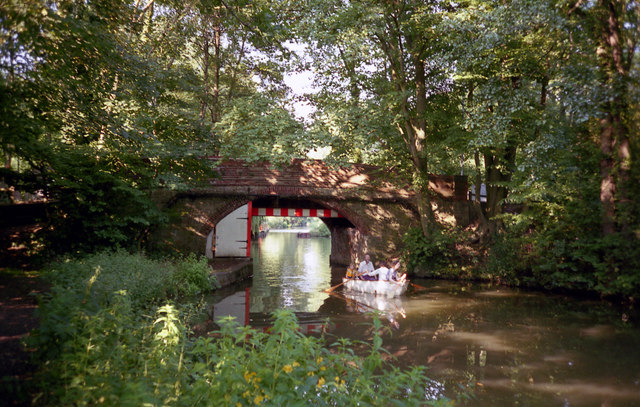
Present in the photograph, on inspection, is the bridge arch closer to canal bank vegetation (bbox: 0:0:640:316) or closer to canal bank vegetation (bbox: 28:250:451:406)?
canal bank vegetation (bbox: 0:0:640:316)

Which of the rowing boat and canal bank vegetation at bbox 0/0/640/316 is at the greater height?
canal bank vegetation at bbox 0/0/640/316

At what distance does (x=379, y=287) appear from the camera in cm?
1374

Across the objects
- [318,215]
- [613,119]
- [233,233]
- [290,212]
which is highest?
[613,119]

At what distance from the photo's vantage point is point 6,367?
3496mm

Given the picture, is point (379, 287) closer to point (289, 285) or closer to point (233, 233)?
point (289, 285)

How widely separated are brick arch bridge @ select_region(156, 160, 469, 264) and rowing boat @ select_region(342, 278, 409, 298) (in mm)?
3518

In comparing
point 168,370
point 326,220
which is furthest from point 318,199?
point 168,370

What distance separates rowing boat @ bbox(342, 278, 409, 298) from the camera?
13375mm

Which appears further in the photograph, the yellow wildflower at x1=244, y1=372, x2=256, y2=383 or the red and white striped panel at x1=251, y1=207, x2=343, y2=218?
the red and white striped panel at x1=251, y1=207, x2=343, y2=218

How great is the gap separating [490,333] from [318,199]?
920cm

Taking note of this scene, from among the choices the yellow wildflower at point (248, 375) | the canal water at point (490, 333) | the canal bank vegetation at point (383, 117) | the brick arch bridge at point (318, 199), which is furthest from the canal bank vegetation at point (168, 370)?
the brick arch bridge at point (318, 199)

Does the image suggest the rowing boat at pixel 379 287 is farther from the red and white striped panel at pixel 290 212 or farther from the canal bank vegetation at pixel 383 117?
the red and white striped panel at pixel 290 212

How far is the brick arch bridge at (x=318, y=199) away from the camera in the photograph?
15.9 meters

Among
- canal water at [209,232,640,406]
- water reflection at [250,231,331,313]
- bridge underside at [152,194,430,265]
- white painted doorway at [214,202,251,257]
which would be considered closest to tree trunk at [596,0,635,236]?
canal water at [209,232,640,406]
